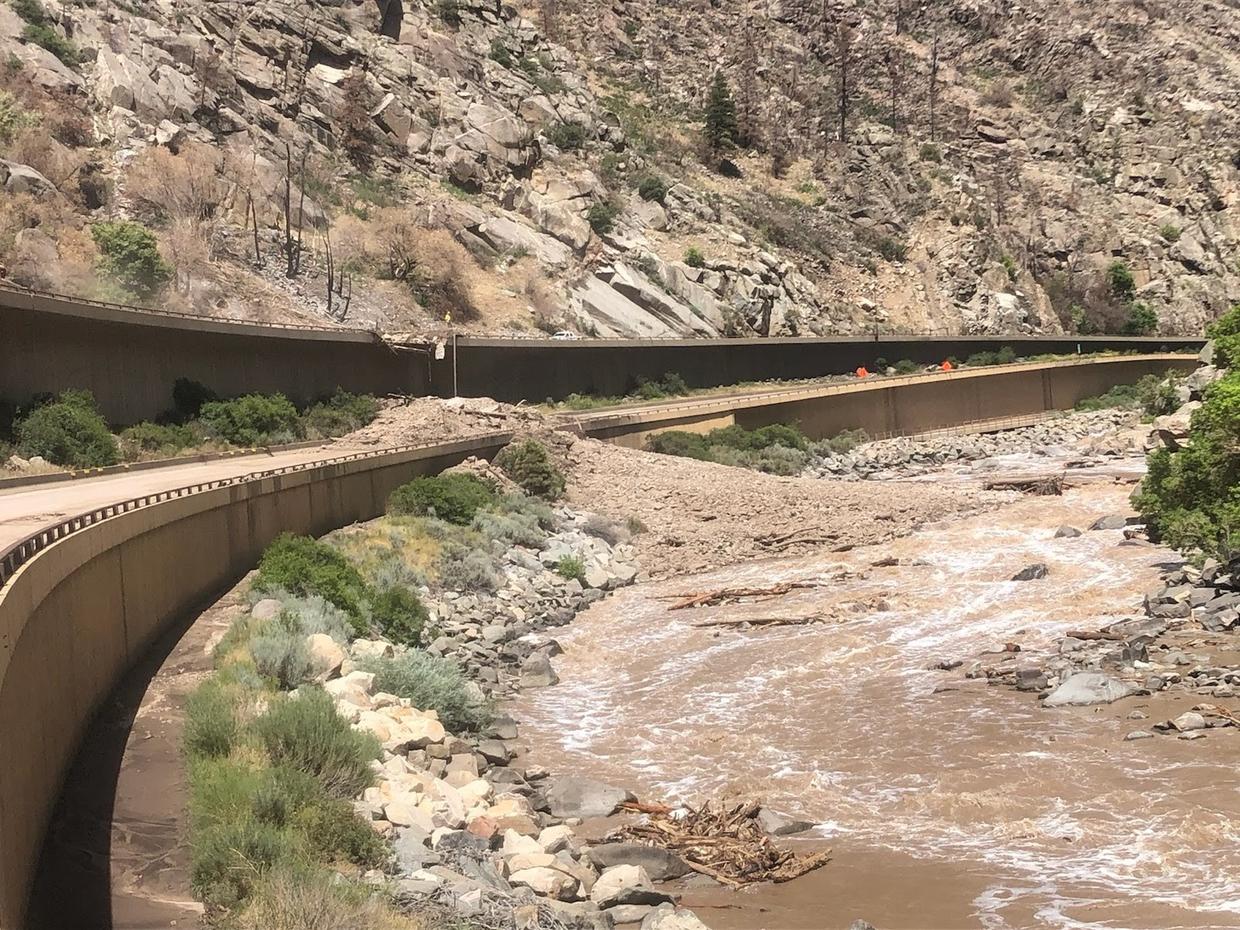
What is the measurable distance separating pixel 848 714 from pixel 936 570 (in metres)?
11.8

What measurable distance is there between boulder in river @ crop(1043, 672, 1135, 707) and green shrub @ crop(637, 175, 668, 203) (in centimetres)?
6617

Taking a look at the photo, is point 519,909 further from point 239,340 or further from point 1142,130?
point 1142,130

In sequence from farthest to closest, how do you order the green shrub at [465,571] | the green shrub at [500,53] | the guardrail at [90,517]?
the green shrub at [500,53] → the green shrub at [465,571] → the guardrail at [90,517]

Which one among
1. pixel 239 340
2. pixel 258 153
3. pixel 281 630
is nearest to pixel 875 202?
pixel 258 153

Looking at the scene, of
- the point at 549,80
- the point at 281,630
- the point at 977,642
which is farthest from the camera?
the point at 549,80

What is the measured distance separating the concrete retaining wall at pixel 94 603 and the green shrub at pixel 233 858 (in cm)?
103

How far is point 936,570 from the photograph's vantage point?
30125 mm

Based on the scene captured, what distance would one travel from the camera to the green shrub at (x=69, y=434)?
2995 cm

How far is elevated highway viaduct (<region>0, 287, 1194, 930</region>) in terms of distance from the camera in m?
9.82

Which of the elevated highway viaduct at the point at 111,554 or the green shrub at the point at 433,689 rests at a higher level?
the elevated highway viaduct at the point at 111,554

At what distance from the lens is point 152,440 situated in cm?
3494

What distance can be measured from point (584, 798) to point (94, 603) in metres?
6.30

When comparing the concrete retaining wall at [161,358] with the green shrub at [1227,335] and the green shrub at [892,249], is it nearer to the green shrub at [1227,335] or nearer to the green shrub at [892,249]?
the green shrub at [1227,335]

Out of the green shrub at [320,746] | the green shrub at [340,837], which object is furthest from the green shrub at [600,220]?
the green shrub at [340,837]
